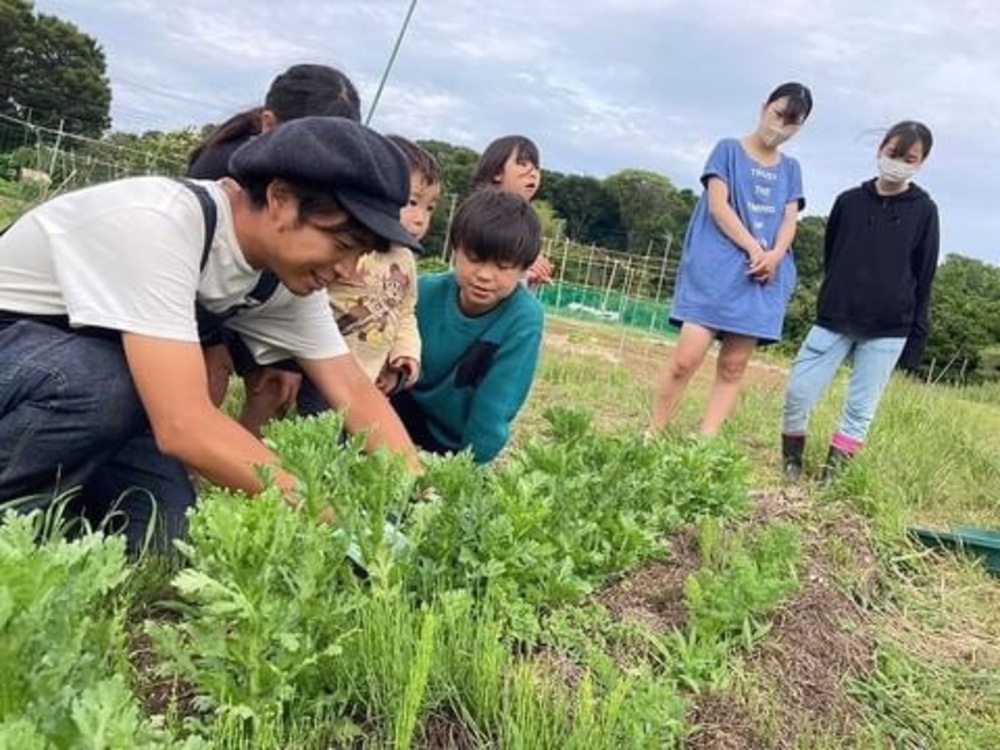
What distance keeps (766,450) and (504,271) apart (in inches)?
105

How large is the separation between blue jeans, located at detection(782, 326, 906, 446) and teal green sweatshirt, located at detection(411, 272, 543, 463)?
1704mm

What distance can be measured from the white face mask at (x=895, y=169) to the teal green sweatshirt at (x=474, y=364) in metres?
1.90

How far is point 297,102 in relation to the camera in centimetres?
260

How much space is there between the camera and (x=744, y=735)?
1.73m

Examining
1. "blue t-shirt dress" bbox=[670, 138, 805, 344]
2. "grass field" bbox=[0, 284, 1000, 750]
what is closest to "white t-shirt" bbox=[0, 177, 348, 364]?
"grass field" bbox=[0, 284, 1000, 750]

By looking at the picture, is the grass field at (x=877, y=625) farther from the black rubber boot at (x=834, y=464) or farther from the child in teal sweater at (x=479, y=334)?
the child in teal sweater at (x=479, y=334)

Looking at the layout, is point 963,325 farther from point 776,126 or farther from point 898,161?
point 776,126

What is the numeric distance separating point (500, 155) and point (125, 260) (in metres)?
1.92

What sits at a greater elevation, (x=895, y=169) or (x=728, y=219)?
(x=895, y=169)

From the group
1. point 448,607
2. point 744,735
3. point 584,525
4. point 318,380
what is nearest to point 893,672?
point 744,735

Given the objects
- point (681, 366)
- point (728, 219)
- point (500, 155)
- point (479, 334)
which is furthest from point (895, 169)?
point (479, 334)

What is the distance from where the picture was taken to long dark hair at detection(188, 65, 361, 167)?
8.46 ft

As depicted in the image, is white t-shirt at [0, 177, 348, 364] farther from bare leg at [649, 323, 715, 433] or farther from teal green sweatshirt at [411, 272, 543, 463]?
bare leg at [649, 323, 715, 433]

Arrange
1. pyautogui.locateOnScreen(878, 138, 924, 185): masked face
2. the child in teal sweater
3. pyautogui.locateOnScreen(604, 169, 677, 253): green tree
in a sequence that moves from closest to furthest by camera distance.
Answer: the child in teal sweater < pyautogui.locateOnScreen(878, 138, 924, 185): masked face < pyautogui.locateOnScreen(604, 169, 677, 253): green tree
